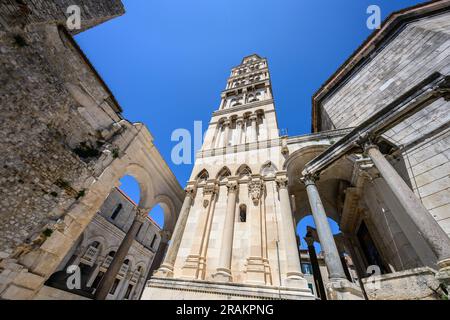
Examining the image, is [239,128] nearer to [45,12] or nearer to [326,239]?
[326,239]

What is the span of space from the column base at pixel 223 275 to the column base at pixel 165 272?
1.74m

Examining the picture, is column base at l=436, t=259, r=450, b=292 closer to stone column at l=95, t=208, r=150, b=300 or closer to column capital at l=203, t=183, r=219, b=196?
column capital at l=203, t=183, r=219, b=196

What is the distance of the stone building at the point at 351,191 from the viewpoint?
16.2 ft

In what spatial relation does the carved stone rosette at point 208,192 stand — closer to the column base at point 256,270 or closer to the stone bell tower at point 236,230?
the stone bell tower at point 236,230

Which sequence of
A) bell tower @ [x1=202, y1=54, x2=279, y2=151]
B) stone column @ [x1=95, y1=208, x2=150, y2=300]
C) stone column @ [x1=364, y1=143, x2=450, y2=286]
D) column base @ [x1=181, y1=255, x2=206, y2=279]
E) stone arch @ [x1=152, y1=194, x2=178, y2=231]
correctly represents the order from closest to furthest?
→ stone column @ [x1=364, y1=143, x2=450, y2=286], column base @ [x1=181, y1=255, x2=206, y2=279], stone column @ [x1=95, y1=208, x2=150, y2=300], stone arch @ [x1=152, y1=194, x2=178, y2=231], bell tower @ [x1=202, y1=54, x2=279, y2=151]

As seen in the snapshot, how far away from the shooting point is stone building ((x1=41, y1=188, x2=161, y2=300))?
15.2 meters

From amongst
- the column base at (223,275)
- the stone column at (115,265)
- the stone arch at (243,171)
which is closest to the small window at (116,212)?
the stone column at (115,265)

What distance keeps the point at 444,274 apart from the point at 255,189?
19.0ft

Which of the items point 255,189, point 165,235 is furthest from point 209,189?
point 165,235

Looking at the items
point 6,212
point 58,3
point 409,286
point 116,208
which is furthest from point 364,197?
point 116,208

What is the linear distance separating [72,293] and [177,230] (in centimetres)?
442

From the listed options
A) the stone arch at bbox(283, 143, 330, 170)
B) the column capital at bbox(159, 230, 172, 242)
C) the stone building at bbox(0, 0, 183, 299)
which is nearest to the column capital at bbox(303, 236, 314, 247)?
the stone arch at bbox(283, 143, 330, 170)

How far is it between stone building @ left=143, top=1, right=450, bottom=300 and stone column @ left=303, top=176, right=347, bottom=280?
1.2 inches

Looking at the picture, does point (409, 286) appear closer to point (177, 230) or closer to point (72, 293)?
point (177, 230)
